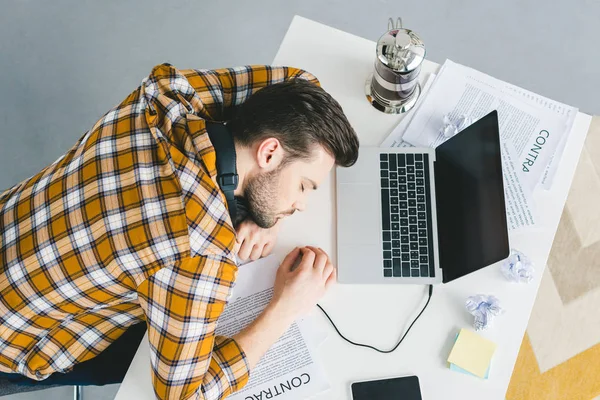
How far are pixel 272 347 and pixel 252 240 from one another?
220 millimetres

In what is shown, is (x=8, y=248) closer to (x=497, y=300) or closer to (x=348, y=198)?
(x=348, y=198)

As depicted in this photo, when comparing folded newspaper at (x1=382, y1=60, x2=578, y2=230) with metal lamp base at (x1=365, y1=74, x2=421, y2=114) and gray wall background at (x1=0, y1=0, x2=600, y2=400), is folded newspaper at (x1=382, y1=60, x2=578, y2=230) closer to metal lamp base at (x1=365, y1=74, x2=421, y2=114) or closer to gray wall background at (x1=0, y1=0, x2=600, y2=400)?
metal lamp base at (x1=365, y1=74, x2=421, y2=114)

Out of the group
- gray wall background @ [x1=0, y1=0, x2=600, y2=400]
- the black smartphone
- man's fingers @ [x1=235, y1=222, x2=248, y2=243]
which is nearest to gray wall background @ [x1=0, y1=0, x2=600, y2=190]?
gray wall background @ [x1=0, y1=0, x2=600, y2=400]

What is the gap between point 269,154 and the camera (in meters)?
1.04

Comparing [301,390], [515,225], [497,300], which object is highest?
[515,225]

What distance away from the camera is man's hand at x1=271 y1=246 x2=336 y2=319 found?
1094mm

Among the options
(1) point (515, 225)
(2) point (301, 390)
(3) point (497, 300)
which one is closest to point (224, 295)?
(2) point (301, 390)

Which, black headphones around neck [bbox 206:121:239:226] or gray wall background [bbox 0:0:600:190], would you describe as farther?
gray wall background [bbox 0:0:600:190]

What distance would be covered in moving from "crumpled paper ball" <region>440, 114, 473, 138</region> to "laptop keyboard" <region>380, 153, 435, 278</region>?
82 millimetres

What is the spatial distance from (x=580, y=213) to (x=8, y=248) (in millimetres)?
1684

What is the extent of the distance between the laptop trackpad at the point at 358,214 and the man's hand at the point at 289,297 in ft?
0.26

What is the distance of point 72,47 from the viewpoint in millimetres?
2021

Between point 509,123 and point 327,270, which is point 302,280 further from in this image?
point 509,123

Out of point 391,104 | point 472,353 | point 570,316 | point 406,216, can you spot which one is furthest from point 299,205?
point 570,316
